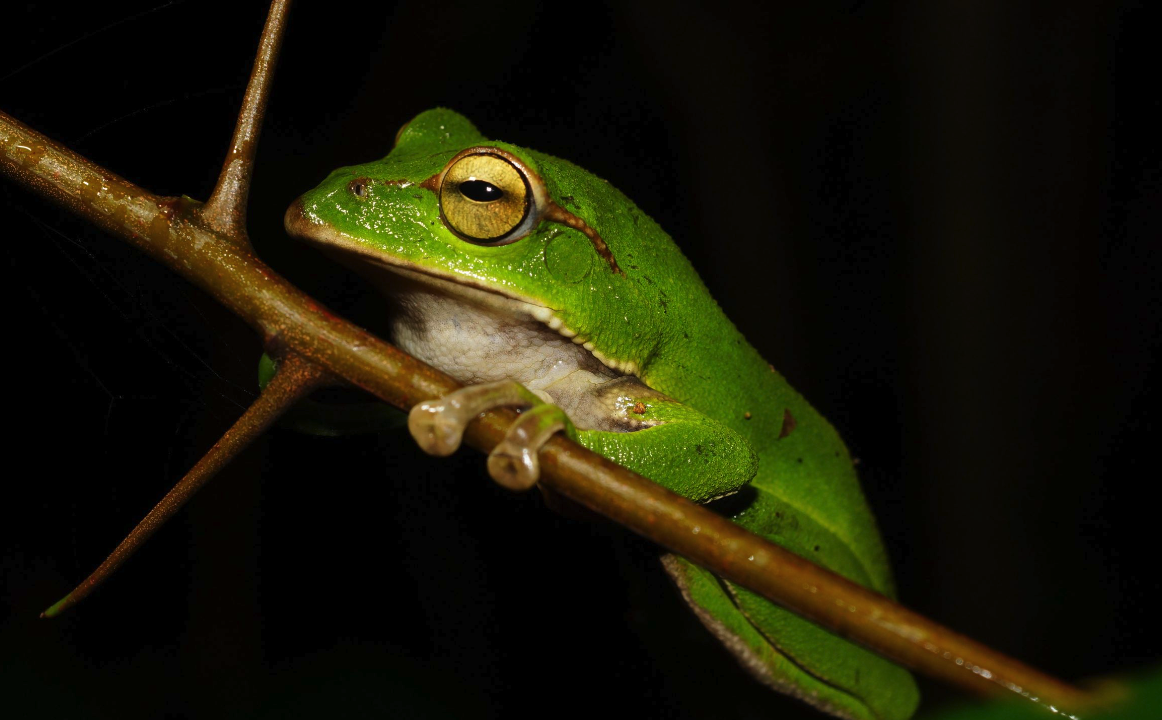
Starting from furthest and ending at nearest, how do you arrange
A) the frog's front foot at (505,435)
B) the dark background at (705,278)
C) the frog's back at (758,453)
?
the frog's back at (758,453) → the dark background at (705,278) → the frog's front foot at (505,435)

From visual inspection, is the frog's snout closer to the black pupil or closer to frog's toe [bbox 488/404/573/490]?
the black pupil

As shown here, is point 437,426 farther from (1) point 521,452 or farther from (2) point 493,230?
(2) point 493,230

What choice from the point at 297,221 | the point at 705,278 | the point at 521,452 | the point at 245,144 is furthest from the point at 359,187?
the point at 705,278

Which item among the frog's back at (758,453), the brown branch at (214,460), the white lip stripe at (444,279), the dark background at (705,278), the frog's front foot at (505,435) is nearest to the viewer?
the brown branch at (214,460)

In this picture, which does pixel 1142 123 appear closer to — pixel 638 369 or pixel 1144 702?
pixel 638 369

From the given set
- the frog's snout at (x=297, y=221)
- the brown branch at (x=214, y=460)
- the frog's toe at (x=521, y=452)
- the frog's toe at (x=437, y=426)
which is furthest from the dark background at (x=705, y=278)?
the frog's toe at (x=521, y=452)

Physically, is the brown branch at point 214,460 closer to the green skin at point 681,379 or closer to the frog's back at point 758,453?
the green skin at point 681,379
